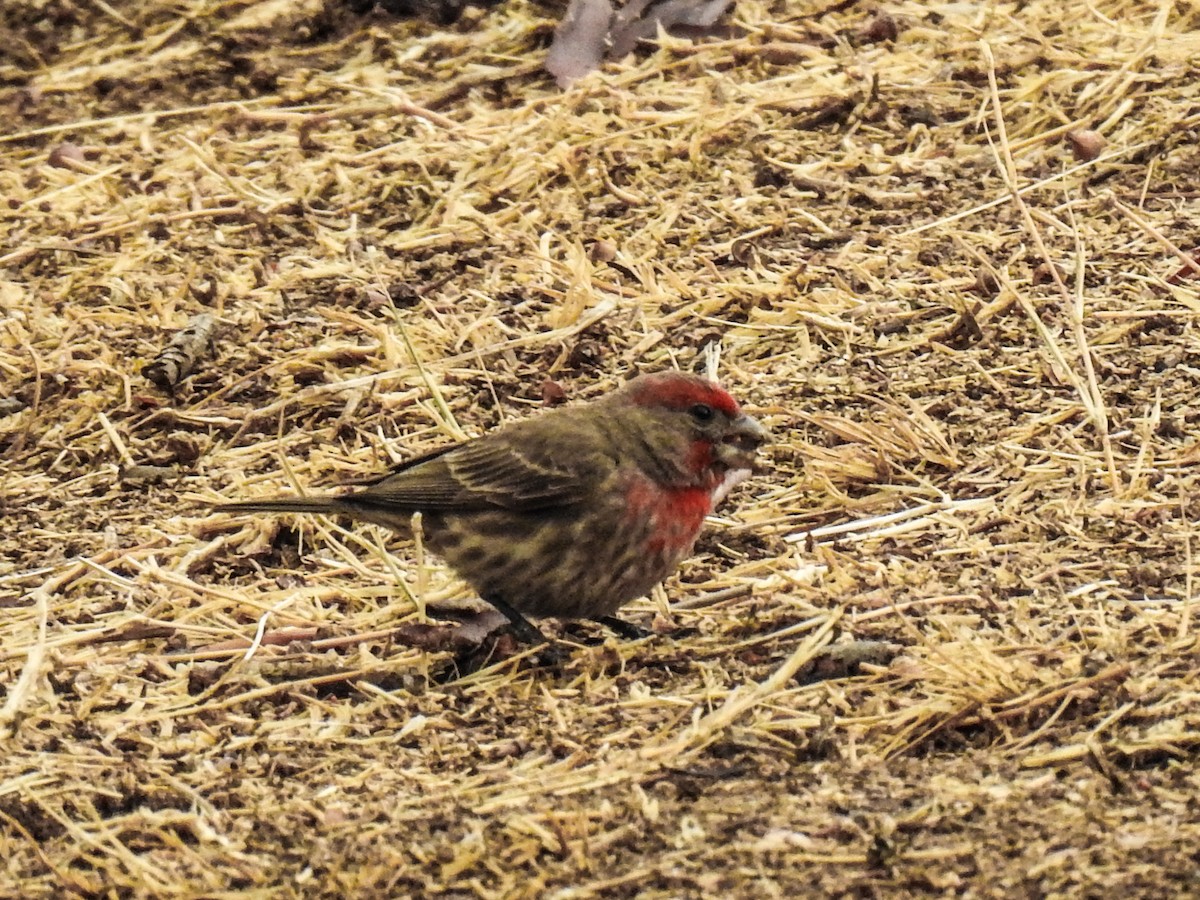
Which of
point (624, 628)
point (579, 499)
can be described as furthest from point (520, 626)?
point (579, 499)

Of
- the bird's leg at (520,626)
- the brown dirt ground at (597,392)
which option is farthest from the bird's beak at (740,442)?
the bird's leg at (520,626)

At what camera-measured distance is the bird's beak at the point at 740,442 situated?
593 cm

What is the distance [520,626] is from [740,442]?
853 millimetres

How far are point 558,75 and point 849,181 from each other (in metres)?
1.81

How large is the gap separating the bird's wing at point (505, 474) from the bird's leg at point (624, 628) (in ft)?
1.31

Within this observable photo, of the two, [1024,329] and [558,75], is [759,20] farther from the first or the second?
[1024,329]

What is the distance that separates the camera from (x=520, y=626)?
5.88 meters

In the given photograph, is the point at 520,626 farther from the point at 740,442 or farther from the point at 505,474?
the point at 740,442

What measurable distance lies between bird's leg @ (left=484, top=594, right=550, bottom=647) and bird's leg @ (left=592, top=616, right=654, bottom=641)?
7.2 inches

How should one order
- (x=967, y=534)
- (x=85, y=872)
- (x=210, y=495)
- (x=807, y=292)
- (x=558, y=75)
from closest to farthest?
(x=85, y=872) < (x=967, y=534) < (x=210, y=495) < (x=807, y=292) < (x=558, y=75)

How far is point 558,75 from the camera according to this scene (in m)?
9.50

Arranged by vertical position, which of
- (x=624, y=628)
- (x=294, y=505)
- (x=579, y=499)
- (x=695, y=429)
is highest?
(x=695, y=429)

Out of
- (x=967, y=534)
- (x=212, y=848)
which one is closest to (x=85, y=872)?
(x=212, y=848)

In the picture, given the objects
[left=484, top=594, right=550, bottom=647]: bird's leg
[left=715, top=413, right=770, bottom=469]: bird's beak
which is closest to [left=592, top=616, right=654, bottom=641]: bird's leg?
[left=484, top=594, right=550, bottom=647]: bird's leg
